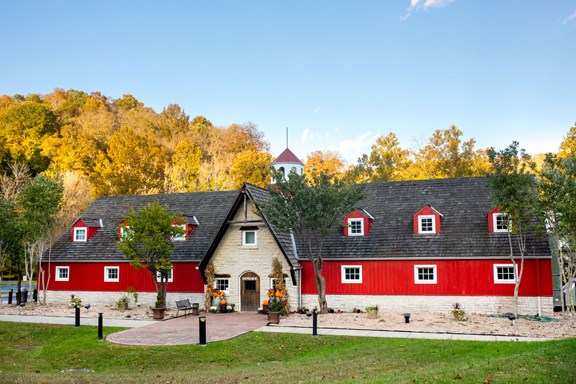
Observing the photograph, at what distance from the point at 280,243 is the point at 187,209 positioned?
396 inches

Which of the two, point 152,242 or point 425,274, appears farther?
point 425,274

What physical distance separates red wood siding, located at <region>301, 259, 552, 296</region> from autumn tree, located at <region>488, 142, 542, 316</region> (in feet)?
3.99

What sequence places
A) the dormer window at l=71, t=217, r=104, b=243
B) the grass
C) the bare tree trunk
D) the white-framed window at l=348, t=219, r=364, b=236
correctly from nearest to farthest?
the grass → the bare tree trunk → the white-framed window at l=348, t=219, r=364, b=236 → the dormer window at l=71, t=217, r=104, b=243

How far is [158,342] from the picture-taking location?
71.7 ft

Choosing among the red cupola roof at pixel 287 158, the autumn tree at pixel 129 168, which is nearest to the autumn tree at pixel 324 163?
the autumn tree at pixel 129 168

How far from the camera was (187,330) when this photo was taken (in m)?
24.6

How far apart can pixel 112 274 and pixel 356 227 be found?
16302 mm

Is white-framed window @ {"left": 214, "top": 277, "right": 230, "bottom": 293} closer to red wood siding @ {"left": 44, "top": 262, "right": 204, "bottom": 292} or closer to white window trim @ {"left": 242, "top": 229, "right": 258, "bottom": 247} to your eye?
red wood siding @ {"left": 44, "top": 262, "right": 204, "bottom": 292}

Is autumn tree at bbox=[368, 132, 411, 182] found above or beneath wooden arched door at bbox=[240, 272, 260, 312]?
above

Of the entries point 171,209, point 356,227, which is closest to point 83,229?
point 171,209

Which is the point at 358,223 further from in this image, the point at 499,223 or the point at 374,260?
the point at 499,223

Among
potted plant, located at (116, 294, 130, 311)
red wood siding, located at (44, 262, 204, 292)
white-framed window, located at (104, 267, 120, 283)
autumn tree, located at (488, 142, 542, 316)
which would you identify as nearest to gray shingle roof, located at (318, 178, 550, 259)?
autumn tree, located at (488, 142, 542, 316)

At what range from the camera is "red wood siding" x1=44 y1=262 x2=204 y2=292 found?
3350 cm

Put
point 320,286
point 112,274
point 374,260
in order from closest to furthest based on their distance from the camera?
1. point 320,286
2. point 374,260
3. point 112,274
